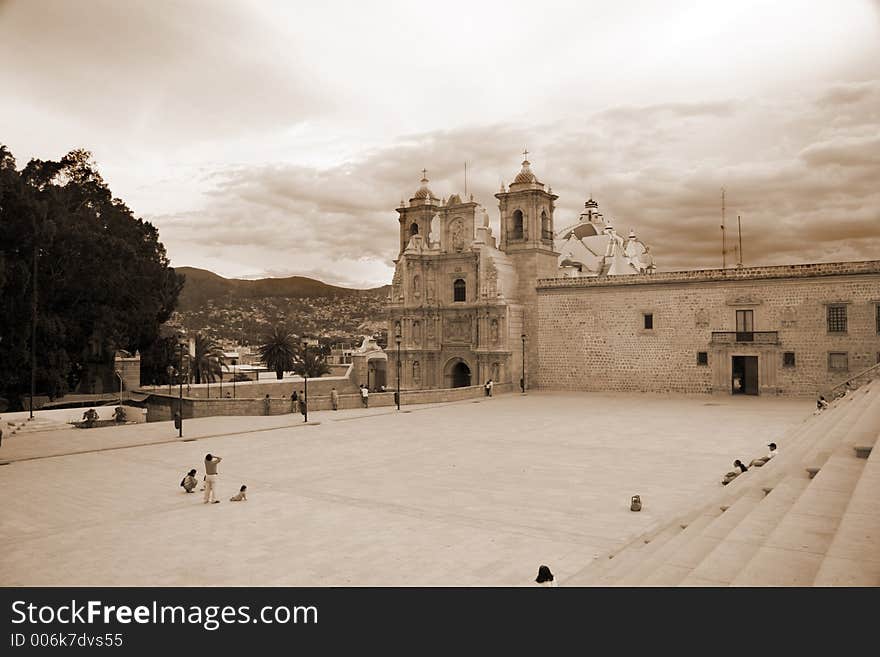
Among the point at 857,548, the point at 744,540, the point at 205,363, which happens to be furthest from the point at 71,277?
the point at 857,548

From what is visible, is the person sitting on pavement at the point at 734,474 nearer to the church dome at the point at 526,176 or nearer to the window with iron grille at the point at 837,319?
the window with iron grille at the point at 837,319

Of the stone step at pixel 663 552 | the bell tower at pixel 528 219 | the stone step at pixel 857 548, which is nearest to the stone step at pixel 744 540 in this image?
the stone step at pixel 663 552

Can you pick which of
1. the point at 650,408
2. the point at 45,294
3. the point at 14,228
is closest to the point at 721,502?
the point at 650,408

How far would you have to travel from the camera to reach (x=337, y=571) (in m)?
7.82

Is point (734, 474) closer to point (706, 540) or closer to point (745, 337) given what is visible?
point (706, 540)

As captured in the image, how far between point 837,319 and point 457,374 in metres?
19.7

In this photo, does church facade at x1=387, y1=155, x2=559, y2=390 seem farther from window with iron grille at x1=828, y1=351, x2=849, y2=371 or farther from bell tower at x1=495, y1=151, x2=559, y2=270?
window with iron grille at x1=828, y1=351, x2=849, y2=371

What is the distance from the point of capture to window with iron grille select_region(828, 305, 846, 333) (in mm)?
29500

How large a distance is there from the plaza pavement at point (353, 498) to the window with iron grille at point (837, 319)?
9438 mm

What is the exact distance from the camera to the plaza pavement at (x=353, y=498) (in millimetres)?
8086

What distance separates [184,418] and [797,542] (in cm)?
2294
